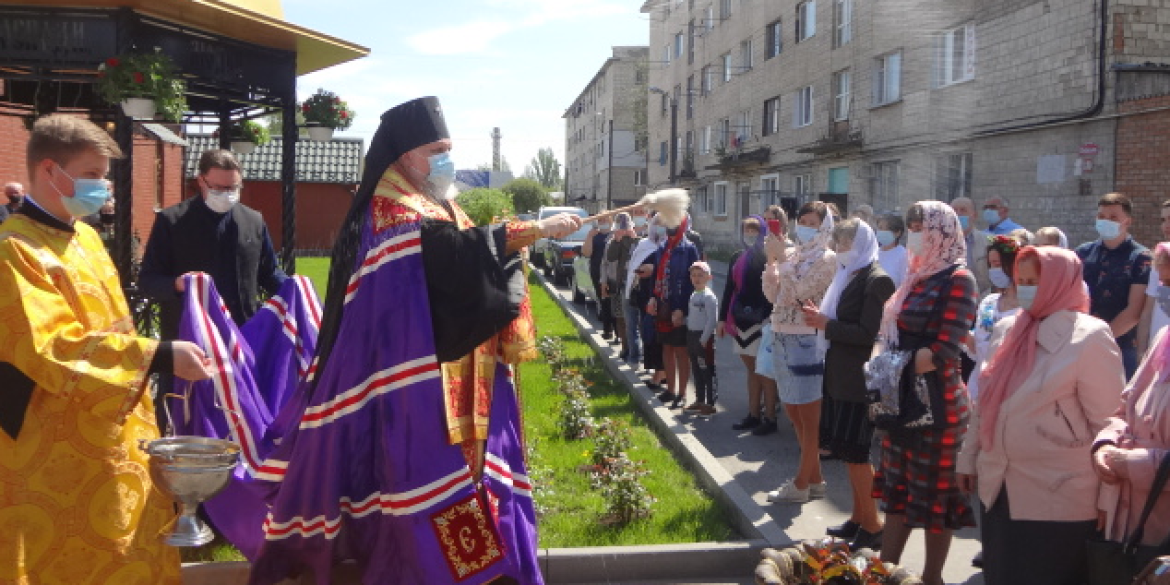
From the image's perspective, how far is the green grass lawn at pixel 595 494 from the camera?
609cm

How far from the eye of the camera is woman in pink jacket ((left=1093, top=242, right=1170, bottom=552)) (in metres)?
3.69

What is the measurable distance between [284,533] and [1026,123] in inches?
677

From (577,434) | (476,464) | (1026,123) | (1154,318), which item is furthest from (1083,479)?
(1026,123)

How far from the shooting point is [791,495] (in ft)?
22.7

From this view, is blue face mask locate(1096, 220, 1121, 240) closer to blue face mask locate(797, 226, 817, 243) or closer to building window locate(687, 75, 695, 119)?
blue face mask locate(797, 226, 817, 243)

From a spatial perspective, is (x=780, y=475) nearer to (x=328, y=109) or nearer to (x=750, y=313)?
(x=750, y=313)

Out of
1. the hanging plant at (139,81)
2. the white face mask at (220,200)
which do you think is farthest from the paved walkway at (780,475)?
the hanging plant at (139,81)

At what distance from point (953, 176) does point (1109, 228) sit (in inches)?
578

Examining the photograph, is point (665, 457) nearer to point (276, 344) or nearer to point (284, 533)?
point (276, 344)

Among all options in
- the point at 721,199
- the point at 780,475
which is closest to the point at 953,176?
the point at 780,475

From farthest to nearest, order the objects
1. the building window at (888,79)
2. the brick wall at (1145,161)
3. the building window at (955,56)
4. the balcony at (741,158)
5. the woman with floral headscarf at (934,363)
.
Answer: the balcony at (741,158) < the building window at (888,79) < the building window at (955,56) < the brick wall at (1145,161) < the woman with floral headscarf at (934,363)

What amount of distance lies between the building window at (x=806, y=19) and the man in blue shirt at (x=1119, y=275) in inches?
961

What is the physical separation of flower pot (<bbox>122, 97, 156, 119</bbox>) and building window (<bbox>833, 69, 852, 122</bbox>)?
24054 mm

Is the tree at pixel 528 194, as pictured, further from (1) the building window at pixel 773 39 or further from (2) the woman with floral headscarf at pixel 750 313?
(2) the woman with floral headscarf at pixel 750 313
